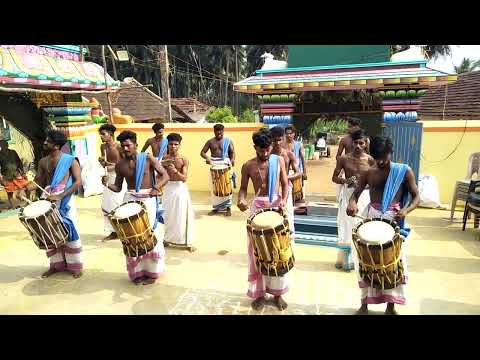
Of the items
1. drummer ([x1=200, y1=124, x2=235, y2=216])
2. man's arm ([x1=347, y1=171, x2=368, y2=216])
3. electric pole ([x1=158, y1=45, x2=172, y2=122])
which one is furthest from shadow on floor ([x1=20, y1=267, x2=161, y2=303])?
electric pole ([x1=158, y1=45, x2=172, y2=122])

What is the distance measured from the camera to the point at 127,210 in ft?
13.1

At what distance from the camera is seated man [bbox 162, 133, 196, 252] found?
543 centimetres

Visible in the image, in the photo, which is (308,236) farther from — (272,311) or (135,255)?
(135,255)

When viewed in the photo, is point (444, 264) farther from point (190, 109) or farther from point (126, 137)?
point (190, 109)

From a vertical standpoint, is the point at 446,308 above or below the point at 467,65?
below

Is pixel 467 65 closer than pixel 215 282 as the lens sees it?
No

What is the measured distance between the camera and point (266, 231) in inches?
129

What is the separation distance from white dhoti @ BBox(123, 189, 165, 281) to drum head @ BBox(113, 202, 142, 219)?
31cm

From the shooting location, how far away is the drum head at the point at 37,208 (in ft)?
13.6

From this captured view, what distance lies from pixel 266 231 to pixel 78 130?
7.18m

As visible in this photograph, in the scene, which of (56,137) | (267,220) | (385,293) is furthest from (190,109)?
(385,293)

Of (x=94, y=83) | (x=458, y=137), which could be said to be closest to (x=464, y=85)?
(x=458, y=137)

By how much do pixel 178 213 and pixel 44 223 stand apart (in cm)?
188

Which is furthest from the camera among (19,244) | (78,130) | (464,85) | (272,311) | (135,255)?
(464,85)
